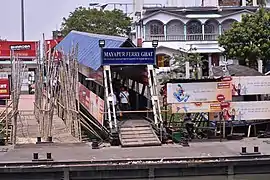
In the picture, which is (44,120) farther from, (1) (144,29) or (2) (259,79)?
(1) (144,29)

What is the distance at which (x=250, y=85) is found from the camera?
19.4 metres

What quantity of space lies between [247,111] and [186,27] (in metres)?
33.5

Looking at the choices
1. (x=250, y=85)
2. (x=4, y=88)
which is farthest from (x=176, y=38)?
(x=250, y=85)

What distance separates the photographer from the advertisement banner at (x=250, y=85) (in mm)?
19375

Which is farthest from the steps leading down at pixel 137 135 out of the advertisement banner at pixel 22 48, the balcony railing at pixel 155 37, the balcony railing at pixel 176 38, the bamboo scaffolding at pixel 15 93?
the balcony railing at pixel 176 38

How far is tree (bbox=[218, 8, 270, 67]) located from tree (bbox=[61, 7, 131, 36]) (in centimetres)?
1511

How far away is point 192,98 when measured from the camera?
62.3ft

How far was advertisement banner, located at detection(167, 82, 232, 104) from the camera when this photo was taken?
743 inches

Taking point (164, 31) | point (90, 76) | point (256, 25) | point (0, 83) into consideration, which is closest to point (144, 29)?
point (164, 31)

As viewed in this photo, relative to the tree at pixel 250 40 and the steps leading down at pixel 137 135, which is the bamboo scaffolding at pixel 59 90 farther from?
the tree at pixel 250 40

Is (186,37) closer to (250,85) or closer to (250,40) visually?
(250,40)

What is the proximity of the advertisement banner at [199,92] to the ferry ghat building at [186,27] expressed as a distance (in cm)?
3177

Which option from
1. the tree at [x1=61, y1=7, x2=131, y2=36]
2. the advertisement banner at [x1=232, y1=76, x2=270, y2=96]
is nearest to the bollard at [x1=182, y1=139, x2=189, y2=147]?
the advertisement banner at [x1=232, y1=76, x2=270, y2=96]

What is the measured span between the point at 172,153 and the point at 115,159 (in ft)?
6.31
